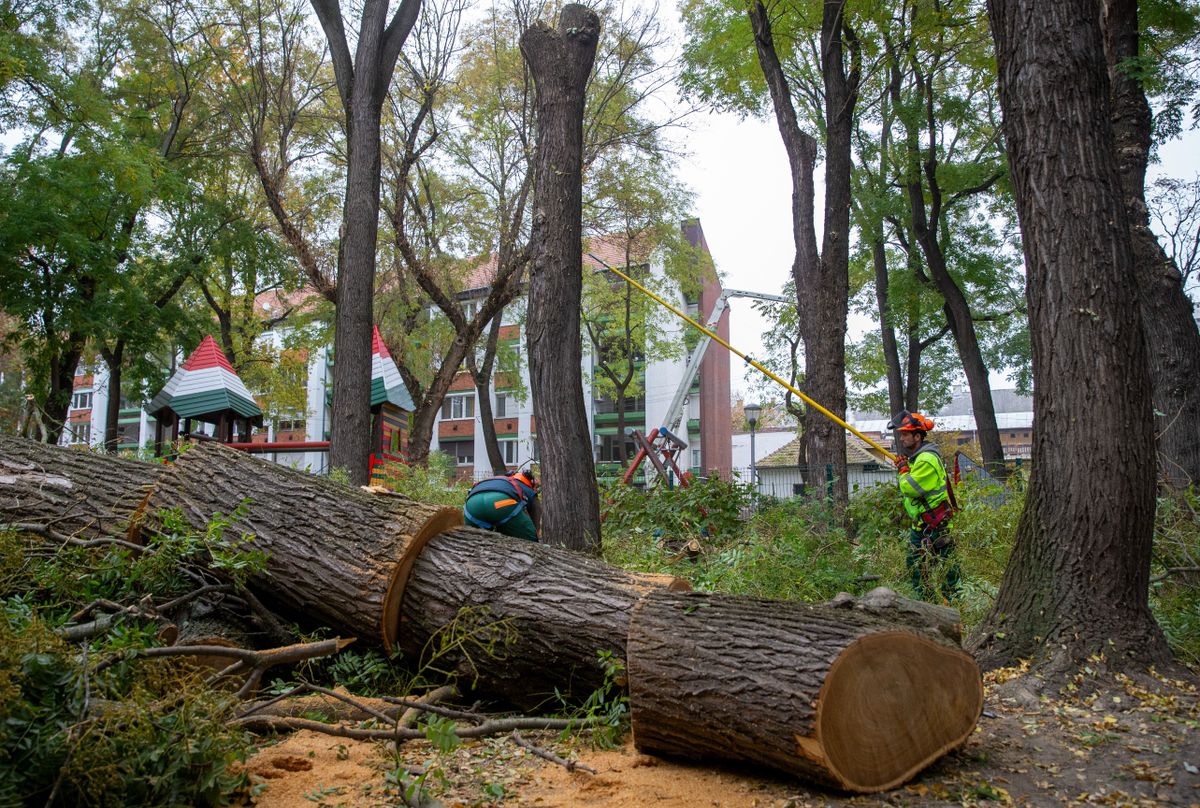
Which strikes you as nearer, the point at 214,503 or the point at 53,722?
the point at 53,722

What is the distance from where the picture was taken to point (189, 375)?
1708 centimetres

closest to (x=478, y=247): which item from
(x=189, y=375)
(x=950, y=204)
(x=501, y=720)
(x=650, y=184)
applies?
(x=650, y=184)

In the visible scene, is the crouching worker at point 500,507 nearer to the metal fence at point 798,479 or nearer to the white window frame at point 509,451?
the metal fence at point 798,479

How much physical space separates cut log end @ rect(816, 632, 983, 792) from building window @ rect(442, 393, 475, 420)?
139 ft

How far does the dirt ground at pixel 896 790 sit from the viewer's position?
2.98m

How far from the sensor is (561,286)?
786 centimetres

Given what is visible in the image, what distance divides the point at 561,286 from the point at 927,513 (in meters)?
3.78

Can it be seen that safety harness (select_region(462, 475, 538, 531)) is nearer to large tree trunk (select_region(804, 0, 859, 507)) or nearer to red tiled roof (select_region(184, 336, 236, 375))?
large tree trunk (select_region(804, 0, 859, 507))

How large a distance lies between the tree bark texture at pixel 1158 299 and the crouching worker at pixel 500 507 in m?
6.51

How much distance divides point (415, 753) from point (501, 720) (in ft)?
1.43

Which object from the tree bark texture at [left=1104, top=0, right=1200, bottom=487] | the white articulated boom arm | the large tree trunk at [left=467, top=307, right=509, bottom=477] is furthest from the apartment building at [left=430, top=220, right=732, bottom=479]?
the tree bark texture at [left=1104, top=0, right=1200, bottom=487]

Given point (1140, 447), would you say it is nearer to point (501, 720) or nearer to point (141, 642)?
point (501, 720)

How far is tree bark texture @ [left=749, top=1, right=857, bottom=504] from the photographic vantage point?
33.4 ft

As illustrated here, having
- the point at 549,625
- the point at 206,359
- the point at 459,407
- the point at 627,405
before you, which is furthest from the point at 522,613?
the point at 459,407
